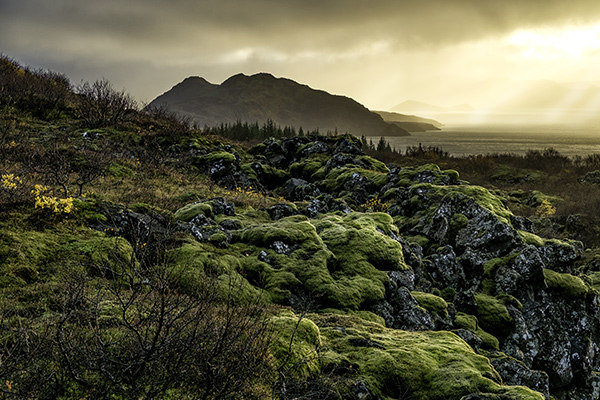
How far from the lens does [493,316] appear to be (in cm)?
1150

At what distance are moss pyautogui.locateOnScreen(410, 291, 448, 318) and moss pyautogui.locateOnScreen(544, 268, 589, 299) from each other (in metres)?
5.96

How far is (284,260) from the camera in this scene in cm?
1040

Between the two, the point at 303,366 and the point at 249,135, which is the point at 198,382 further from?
the point at 249,135

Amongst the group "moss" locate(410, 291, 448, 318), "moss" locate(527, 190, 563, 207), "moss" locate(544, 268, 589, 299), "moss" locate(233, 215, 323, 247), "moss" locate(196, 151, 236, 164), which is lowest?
"moss" locate(527, 190, 563, 207)

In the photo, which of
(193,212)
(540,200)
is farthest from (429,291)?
(540,200)

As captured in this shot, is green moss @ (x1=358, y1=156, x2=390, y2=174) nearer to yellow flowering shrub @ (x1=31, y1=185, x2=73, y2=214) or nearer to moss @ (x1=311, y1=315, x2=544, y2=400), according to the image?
moss @ (x1=311, y1=315, x2=544, y2=400)

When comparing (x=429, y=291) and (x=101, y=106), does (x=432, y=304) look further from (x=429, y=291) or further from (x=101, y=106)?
(x=101, y=106)

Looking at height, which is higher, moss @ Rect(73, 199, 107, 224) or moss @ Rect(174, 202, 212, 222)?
moss @ Rect(73, 199, 107, 224)

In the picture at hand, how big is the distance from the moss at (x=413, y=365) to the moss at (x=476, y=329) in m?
3.95

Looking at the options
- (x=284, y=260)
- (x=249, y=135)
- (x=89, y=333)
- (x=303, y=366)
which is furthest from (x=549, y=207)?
(x=249, y=135)

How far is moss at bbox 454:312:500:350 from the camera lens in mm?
10359

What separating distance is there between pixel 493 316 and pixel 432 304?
273 cm

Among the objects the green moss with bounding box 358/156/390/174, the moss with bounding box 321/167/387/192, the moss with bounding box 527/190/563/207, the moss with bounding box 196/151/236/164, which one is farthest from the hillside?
the moss with bounding box 527/190/563/207

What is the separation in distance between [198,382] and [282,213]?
13.1 meters
